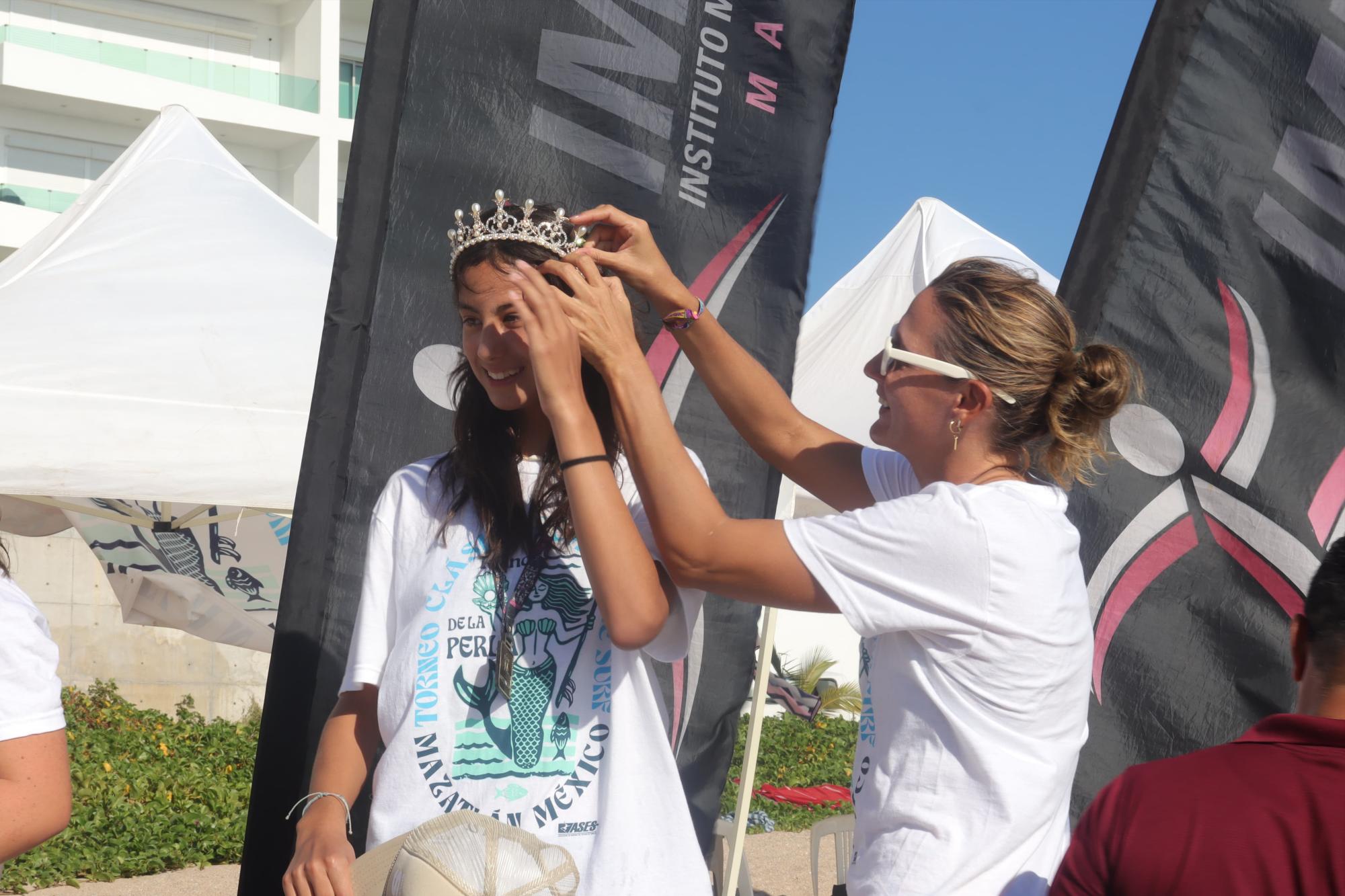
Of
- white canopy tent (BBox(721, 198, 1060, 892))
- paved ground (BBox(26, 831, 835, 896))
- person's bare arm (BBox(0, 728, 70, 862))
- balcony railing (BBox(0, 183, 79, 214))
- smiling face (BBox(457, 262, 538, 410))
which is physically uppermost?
balcony railing (BBox(0, 183, 79, 214))

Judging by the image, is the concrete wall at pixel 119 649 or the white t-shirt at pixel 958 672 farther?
the concrete wall at pixel 119 649

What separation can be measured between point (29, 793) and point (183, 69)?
24.7m

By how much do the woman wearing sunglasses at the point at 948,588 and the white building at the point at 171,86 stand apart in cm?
2223

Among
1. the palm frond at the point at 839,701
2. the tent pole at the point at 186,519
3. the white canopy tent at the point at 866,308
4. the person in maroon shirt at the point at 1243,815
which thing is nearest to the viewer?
the person in maroon shirt at the point at 1243,815

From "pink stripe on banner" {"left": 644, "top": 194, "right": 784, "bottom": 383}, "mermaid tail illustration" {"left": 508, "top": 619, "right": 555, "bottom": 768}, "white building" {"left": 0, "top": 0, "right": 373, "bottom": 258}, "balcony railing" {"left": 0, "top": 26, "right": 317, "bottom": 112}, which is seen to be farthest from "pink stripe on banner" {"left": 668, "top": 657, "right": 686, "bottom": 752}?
"balcony railing" {"left": 0, "top": 26, "right": 317, "bottom": 112}

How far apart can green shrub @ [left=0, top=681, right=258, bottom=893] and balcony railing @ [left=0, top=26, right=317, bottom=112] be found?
16.7 meters

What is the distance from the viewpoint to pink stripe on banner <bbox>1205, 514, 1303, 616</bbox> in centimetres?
291

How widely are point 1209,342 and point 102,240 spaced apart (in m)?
4.19

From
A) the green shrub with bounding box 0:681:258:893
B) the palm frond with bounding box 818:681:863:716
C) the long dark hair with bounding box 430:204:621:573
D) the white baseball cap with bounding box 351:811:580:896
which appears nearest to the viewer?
the white baseball cap with bounding box 351:811:580:896

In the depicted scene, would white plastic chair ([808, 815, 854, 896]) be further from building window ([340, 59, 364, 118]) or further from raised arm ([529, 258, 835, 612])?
building window ([340, 59, 364, 118])

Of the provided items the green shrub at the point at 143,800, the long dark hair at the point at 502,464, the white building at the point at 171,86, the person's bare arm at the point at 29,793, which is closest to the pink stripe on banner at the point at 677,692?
the long dark hair at the point at 502,464

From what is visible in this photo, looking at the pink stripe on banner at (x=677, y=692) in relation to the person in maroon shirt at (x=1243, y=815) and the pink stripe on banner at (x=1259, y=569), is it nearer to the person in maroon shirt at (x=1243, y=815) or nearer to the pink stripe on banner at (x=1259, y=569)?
the pink stripe on banner at (x=1259, y=569)

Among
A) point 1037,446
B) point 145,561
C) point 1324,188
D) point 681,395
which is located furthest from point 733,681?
point 145,561

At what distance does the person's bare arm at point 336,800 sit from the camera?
5.09 ft
